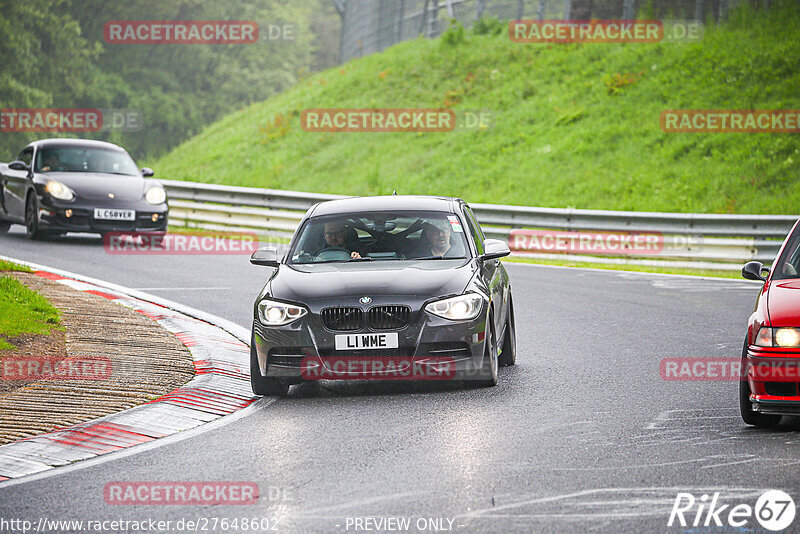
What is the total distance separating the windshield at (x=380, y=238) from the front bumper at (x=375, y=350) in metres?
1.09

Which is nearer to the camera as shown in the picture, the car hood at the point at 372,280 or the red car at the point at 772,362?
the red car at the point at 772,362

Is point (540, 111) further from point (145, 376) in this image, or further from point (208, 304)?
point (145, 376)

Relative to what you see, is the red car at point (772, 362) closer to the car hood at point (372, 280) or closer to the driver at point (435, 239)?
the car hood at point (372, 280)

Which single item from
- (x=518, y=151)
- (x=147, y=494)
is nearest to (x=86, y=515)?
(x=147, y=494)

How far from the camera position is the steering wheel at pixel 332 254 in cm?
941

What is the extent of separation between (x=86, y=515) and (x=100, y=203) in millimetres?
13659

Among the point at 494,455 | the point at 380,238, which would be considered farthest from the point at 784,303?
the point at 380,238

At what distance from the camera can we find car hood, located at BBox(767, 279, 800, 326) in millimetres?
7055

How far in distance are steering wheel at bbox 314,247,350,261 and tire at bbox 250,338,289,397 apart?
1114 mm

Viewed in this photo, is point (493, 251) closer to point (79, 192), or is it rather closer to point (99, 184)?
point (79, 192)

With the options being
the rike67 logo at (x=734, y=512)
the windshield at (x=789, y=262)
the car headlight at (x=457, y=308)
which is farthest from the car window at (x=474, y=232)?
the rike67 logo at (x=734, y=512)

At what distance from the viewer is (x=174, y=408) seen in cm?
802

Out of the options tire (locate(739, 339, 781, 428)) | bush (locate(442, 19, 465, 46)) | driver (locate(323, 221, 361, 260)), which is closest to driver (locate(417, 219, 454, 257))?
driver (locate(323, 221, 361, 260))

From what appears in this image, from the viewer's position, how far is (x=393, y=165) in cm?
3281
